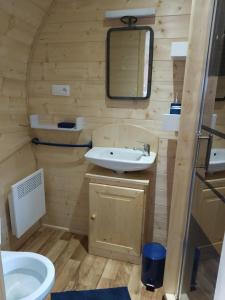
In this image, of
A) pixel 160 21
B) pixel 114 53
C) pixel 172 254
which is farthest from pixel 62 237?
pixel 160 21

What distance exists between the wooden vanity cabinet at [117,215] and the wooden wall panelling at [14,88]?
2.33 ft

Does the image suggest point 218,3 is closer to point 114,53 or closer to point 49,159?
point 114,53

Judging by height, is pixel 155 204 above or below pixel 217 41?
below

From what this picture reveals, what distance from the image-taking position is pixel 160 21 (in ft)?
6.17

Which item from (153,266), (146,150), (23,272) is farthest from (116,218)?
(23,272)

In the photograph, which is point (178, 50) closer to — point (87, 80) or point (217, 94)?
point (217, 94)

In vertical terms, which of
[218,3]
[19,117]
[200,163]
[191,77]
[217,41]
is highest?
[218,3]

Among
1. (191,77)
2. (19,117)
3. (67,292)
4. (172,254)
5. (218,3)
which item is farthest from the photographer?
(19,117)

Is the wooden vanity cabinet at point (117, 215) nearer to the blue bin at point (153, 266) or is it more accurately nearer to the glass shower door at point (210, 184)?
the blue bin at point (153, 266)

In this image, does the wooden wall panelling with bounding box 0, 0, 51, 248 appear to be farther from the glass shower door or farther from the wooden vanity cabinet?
the glass shower door

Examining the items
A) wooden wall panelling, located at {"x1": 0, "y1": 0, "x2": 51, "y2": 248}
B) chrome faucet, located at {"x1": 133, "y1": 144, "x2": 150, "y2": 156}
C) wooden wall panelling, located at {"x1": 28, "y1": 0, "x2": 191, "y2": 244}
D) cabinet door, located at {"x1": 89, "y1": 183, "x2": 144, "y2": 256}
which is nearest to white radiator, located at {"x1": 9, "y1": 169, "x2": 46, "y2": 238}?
wooden wall panelling, located at {"x1": 0, "y1": 0, "x2": 51, "y2": 248}

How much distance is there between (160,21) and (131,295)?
2.14 m

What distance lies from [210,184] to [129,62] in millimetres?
1217

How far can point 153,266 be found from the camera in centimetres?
186
